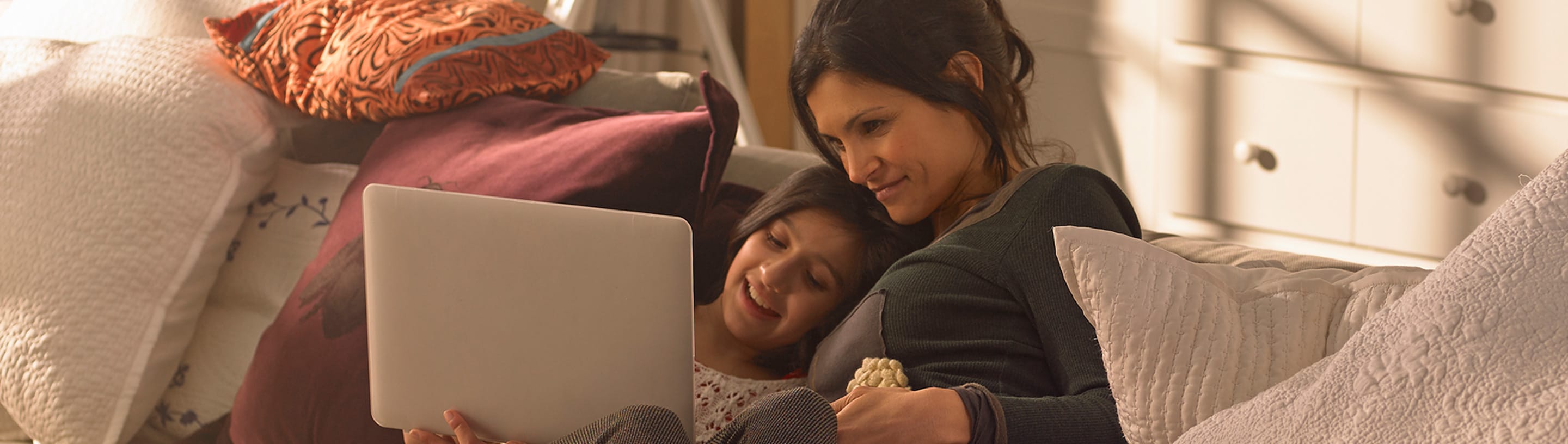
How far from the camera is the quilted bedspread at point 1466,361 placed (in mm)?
599

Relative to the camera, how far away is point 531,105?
136cm

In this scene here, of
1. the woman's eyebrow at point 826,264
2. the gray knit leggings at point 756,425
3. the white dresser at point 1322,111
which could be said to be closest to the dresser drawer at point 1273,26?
the white dresser at point 1322,111

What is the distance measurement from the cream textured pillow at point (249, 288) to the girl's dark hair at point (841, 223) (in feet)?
1.63

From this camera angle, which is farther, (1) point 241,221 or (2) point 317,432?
(1) point 241,221

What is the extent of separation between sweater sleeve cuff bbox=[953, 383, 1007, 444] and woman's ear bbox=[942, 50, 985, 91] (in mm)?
319

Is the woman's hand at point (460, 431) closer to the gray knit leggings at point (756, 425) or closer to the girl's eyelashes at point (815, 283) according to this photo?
the gray knit leggings at point (756, 425)

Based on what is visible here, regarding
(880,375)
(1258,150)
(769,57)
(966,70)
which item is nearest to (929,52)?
(966,70)

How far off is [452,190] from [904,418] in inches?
22.2

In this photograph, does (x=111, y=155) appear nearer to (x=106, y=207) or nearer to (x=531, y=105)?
(x=106, y=207)

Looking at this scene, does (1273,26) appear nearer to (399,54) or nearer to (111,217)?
(399,54)

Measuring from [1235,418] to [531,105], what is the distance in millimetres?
846

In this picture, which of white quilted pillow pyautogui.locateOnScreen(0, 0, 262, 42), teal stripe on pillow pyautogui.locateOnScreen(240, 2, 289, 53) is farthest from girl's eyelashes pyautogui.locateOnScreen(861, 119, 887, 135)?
white quilted pillow pyautogui.locateOnScreen(0, 0, 262, 42)

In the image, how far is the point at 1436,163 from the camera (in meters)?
1.82

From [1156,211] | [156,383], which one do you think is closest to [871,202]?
[156,383]
